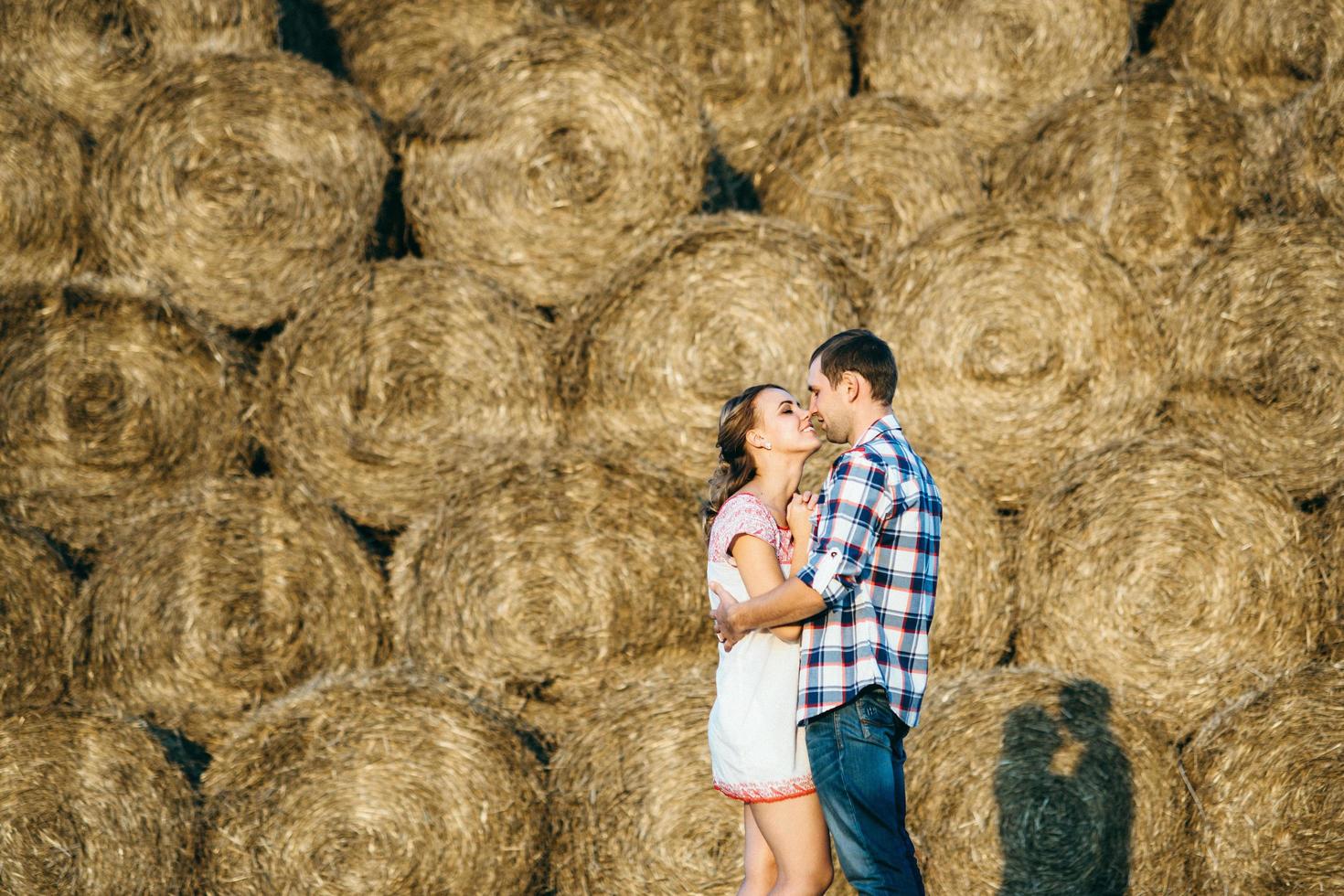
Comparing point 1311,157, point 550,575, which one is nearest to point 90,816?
point 550,575

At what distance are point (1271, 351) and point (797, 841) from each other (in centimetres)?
289

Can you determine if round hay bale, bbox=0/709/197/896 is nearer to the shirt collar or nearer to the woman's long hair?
the woman's long hair

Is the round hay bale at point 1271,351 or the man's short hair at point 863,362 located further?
the round hay bale at point 1271,351

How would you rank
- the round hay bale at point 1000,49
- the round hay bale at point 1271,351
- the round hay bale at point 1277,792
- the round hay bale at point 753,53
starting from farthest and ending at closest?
1. the round hay bale at point 753,53
2. the round hay bale at point 1000,49
3. the round hay bale at point 1271,351
4. the round hay bale at point 1277,792

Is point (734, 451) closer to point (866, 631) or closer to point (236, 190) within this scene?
point (866, 631)

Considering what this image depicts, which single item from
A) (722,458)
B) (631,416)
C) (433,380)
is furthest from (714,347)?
(722,458)

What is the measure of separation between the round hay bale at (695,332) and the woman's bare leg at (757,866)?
6.49 feet

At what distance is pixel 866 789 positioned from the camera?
10.1ft

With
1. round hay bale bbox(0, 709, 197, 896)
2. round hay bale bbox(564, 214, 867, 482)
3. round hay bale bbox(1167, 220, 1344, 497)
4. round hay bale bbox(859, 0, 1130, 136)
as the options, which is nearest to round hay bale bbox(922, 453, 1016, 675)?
round hay bale bbox(564, 214, 867, 482)

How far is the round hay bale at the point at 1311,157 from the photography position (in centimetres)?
525

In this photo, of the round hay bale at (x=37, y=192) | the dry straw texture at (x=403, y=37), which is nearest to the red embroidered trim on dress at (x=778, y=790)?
the round hay bale at (x=37, y=192)

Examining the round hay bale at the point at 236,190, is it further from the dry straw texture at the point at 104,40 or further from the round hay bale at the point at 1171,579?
the round hay bale at the point at 1171,579

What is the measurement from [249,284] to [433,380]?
781 mm

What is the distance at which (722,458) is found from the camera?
3.56 metres
